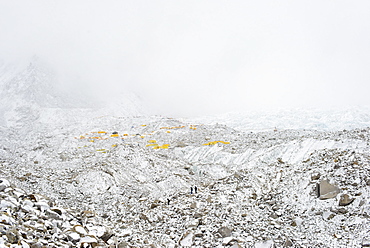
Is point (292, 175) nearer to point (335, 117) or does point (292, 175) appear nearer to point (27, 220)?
point (27, 220)

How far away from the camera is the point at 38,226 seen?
638 centimetres

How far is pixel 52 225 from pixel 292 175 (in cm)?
1323

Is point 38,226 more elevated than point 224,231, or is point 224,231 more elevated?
point 38,226

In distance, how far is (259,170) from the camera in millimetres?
16453

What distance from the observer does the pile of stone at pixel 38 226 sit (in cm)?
541

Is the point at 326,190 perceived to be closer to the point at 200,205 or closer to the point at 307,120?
the point at 200,205

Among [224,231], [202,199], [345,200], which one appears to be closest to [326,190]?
→ [345,200]

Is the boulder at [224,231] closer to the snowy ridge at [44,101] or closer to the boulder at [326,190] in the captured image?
the boulder at [326,190]

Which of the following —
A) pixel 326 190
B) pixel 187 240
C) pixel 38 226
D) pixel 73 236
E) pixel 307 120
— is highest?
pixel 38 226

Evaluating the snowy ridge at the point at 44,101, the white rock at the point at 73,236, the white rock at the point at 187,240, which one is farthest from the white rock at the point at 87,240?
the snowy ridge at the point at 44,101

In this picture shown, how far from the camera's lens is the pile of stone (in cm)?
541

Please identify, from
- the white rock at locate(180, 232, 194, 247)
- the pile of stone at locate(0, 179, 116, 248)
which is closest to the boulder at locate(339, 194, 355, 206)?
the white rock at locate(180, 232, 194, 247)

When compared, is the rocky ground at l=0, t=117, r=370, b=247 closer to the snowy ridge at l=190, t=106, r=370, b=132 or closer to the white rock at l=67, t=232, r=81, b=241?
the white rock at l=67, t=232, r=81, b=241

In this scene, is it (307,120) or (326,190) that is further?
(307,120)
